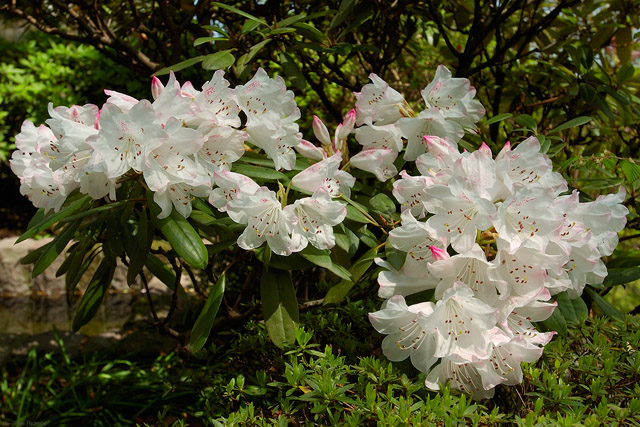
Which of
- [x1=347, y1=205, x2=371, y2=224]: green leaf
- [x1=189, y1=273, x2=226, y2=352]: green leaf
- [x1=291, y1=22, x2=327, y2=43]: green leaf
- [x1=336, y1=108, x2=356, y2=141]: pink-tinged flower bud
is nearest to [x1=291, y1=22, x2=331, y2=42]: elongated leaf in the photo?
[x1=291, y1=22, x2=327, y2=43]: green leaf

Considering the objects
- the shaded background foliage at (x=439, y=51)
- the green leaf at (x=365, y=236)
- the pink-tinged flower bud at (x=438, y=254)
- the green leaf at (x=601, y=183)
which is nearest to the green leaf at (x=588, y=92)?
the shaded background foliage at (x=439, y=51)

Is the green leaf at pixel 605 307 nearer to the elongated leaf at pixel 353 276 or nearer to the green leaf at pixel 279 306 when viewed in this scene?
the elongated leaf at pixel 353 276

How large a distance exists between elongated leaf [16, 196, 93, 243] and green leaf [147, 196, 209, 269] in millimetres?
209

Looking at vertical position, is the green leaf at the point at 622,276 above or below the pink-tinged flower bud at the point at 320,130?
below

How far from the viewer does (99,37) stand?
97.3 inches

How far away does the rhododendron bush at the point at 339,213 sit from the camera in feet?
3.76

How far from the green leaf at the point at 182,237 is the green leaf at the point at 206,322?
14cm

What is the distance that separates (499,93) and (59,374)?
8.82ft

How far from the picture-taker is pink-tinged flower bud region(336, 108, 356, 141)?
1.54 metres

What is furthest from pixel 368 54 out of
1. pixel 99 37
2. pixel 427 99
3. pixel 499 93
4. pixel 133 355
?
pixel 133 355

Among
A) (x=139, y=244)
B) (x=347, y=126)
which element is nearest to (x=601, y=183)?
(x=347, y=126)

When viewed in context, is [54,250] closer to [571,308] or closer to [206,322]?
[206,322]

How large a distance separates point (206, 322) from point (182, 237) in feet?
0.72

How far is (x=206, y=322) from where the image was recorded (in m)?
1.36
